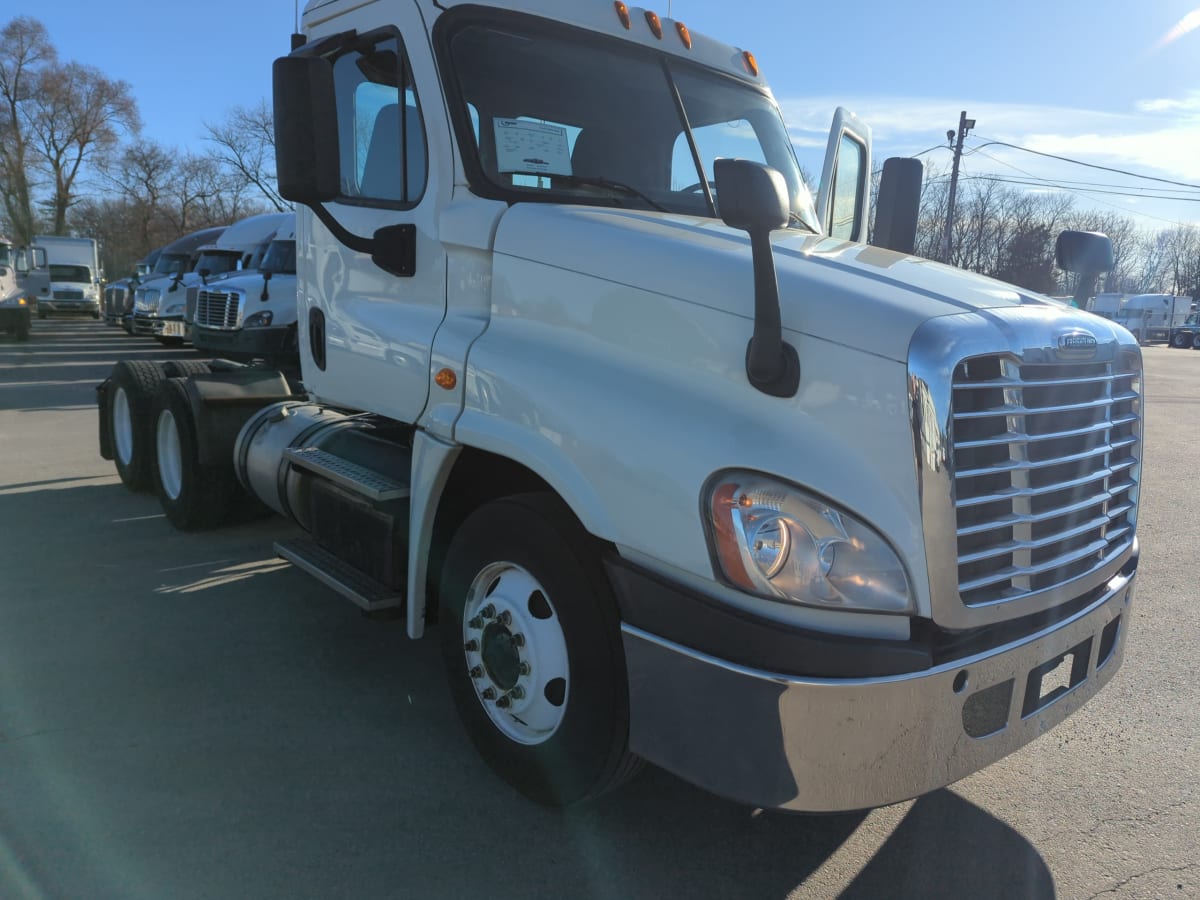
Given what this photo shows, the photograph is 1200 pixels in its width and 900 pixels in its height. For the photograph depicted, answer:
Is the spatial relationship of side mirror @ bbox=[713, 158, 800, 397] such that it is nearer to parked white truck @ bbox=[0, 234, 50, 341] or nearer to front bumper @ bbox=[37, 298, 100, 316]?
parked white truck @ bbox=[0, 234, 50, 341]

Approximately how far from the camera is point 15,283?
24109 mm

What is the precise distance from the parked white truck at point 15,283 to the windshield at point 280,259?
11.4 metres

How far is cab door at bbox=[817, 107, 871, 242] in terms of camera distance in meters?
4.23

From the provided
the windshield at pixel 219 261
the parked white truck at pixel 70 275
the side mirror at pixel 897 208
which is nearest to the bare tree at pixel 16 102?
the parked white truck at pixel 70 275

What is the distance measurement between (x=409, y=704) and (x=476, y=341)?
5.35 ft

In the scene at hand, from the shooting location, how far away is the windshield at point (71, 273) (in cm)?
3644

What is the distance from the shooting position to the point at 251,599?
4934 millimetres

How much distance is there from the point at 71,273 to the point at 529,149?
40199 millimetres

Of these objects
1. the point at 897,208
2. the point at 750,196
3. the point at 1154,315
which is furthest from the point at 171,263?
the point at 1154,315

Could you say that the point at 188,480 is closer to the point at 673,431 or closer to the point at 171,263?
the point at 673,431

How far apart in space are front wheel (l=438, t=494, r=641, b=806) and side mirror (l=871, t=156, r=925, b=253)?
228 centimetres

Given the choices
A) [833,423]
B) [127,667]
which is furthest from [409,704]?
[833,423]

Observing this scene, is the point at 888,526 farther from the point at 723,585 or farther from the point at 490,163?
the point at 490,163

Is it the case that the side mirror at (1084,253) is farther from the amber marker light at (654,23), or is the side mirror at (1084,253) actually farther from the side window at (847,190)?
the amber marker light at (654,23)
